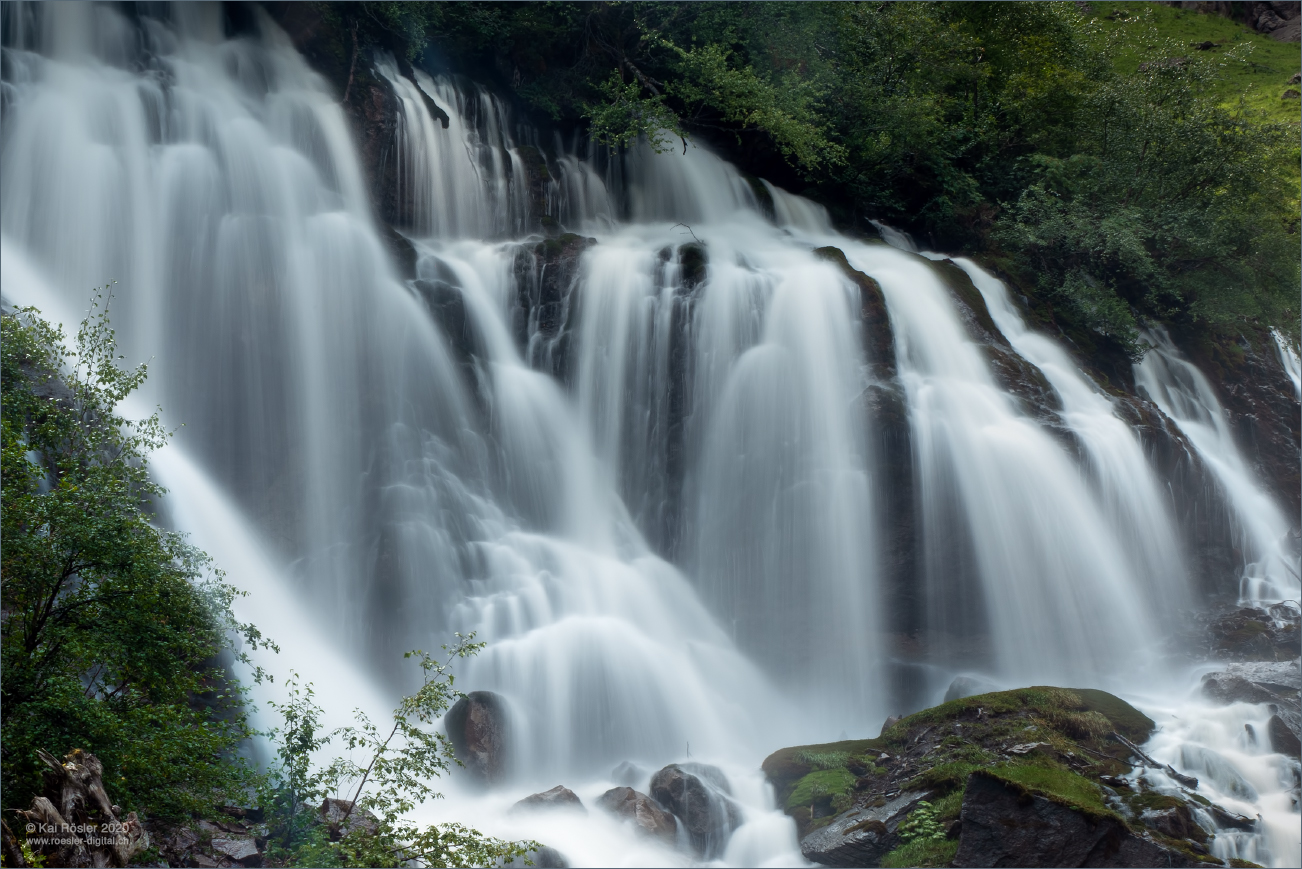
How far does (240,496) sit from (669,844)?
708cm

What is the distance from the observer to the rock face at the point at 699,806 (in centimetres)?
983

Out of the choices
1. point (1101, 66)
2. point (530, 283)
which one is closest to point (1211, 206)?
point (1101, 66)

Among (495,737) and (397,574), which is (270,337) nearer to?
(397,574)

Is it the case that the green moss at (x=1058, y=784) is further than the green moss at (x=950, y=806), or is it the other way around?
the green moss at (x=950, y=806)

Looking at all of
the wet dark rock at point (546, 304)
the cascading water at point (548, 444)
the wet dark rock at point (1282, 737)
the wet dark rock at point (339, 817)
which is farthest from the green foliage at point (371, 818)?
the wet dark rock at point (546, 304)

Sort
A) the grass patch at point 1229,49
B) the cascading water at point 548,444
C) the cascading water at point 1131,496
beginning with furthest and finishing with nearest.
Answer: the grass patch at point 1229,49
the cascading water at point 1131,496
the cascading water at point 548,444

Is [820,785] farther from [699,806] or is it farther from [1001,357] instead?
[1001,357]

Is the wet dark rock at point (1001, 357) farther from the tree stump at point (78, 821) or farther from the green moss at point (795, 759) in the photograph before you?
the tree stump at point (78, 821)

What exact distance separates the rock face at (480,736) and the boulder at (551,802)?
2.49 feet

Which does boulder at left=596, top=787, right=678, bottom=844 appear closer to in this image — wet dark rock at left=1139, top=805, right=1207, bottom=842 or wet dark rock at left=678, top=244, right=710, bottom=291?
wet dark rock at left=1139, top=805, right=1207, bottom=842

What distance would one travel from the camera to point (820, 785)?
10188 millimetres

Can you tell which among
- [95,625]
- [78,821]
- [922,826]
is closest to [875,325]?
[922,826]

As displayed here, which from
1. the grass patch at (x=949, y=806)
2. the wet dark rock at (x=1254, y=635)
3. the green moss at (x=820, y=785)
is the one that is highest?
the wet dark rock at (x=1254, y=635)

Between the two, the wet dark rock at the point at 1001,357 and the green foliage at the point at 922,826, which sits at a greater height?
the wet dark rock at the point at 1001,357
